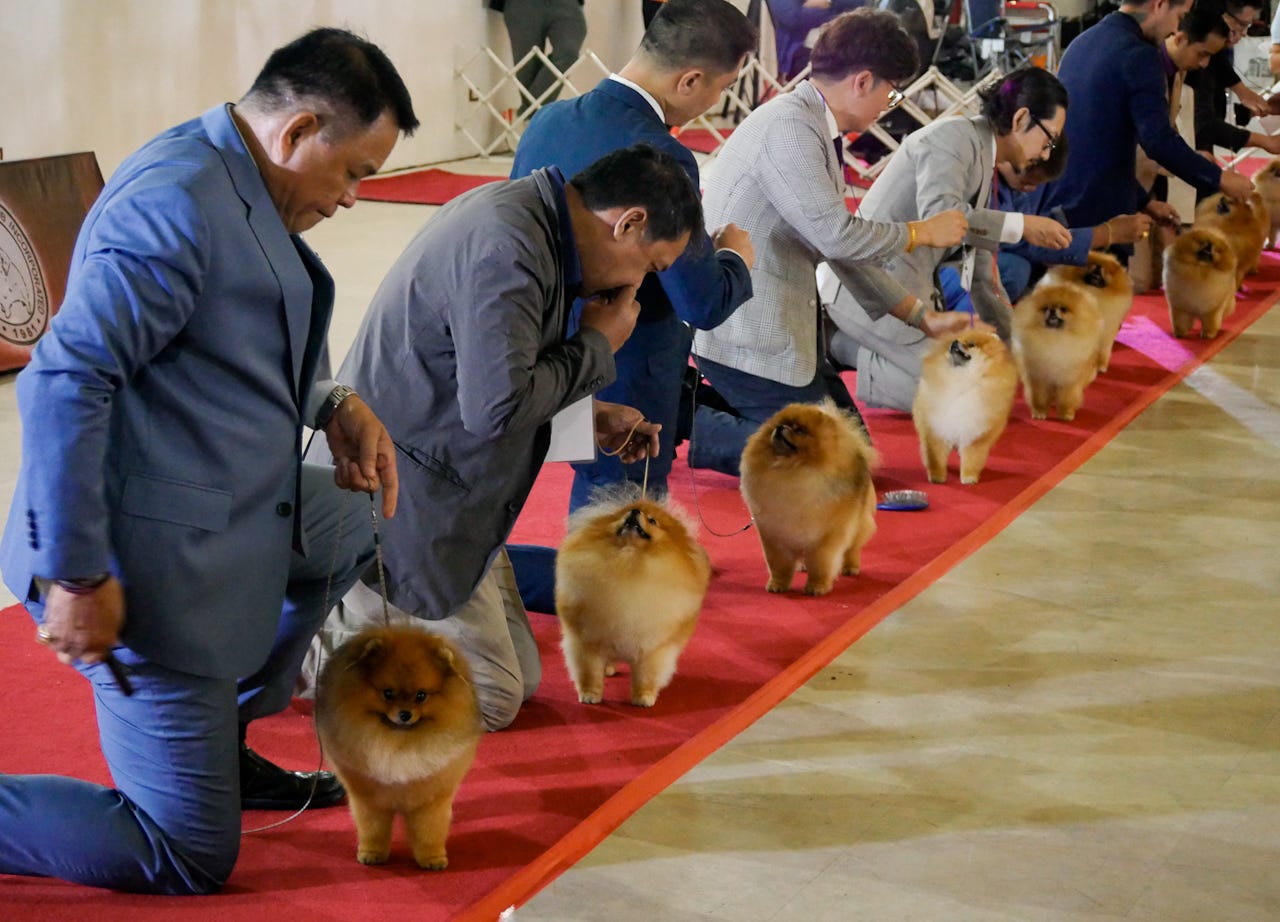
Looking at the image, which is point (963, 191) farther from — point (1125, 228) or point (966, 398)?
point (1125, 228)

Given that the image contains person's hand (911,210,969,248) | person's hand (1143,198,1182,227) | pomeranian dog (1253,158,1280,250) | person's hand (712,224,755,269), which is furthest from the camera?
pomeranian dog (1253,158,1280,250)

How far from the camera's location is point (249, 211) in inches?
77.5

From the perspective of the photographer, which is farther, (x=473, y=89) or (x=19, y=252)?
(x=473, y=89)

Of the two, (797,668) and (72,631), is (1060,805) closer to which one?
(797,668)

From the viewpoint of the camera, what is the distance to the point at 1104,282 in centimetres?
552

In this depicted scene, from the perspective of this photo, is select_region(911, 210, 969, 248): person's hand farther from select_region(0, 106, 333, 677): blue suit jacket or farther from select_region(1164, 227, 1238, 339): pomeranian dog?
select_region(1164, 227, 1238, 339): pomeranian dog

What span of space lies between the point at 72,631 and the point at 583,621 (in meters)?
1.22

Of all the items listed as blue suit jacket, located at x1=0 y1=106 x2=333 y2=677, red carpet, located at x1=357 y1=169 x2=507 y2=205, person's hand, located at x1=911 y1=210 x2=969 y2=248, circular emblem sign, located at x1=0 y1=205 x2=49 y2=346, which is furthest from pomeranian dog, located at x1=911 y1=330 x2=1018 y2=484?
red carpet, located at x1=357 y1=169 x2=507 y2=205

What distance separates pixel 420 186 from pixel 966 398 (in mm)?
5906

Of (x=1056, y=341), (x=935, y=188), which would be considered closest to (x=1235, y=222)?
(x=1056, y=341)

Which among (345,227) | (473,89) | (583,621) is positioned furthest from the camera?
(473,89)

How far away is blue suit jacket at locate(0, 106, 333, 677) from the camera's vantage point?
1.80 m

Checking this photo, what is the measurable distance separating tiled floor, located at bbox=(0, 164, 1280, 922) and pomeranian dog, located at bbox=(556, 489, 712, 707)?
0.83 feet

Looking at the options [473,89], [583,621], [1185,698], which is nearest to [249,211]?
[583,621]
